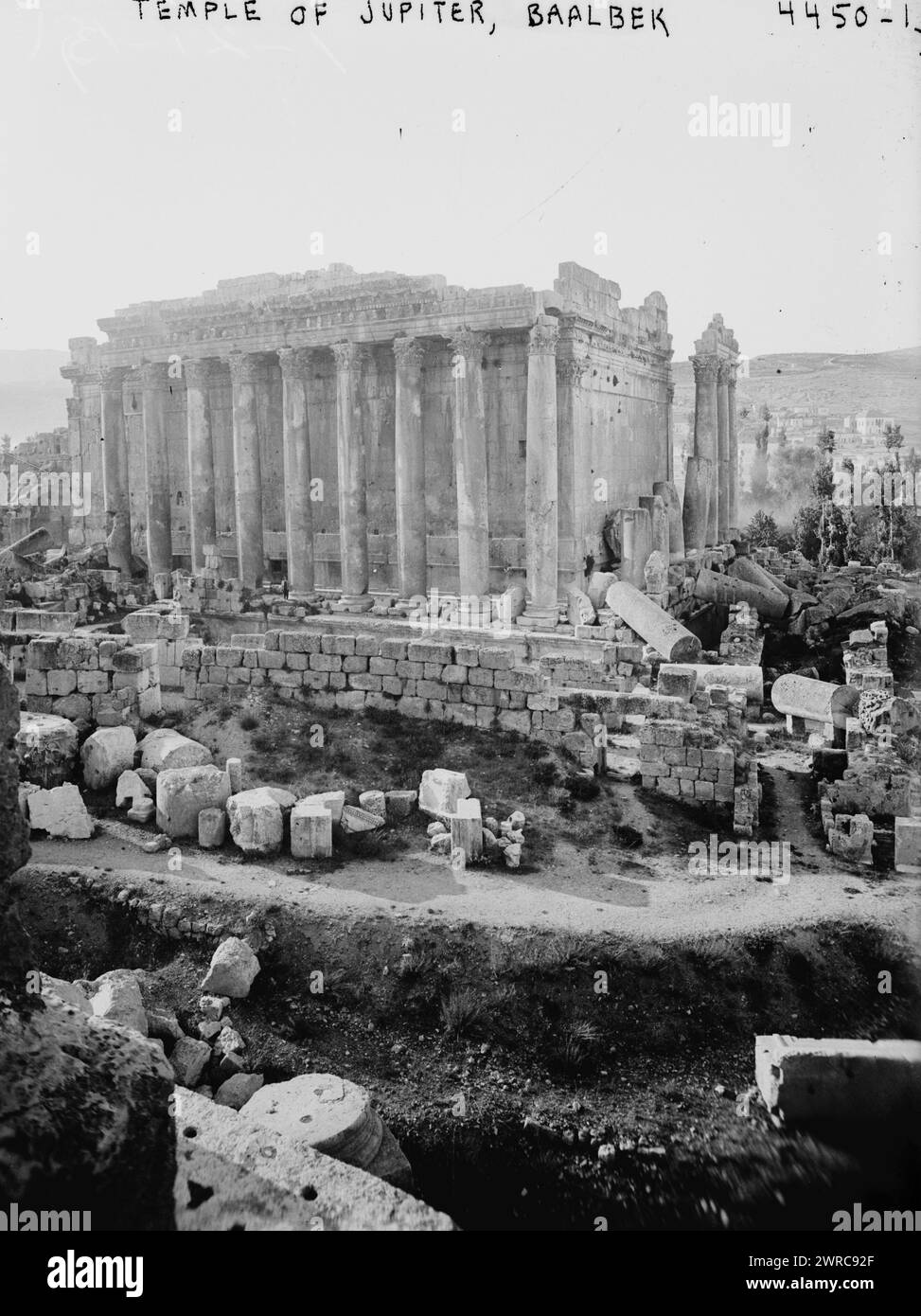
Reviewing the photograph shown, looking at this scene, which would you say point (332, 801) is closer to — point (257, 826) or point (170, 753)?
point (257, 826)

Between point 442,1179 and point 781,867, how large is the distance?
5.66 m

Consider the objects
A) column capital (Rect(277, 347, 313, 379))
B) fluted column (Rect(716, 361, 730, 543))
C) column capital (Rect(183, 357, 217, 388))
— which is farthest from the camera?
fluted column (Rect(716, 361, 730, 543))

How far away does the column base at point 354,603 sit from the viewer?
24953 mm

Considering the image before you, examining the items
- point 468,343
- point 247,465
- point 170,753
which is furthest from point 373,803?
point 247,465

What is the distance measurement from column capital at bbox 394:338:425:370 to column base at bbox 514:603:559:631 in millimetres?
6473

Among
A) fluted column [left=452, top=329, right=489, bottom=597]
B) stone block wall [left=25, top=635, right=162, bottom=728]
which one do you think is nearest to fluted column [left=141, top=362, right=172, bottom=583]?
fluted column [left=452, top=329, right=489, bottom=597]

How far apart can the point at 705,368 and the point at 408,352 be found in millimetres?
12680

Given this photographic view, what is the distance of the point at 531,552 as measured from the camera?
22906mm

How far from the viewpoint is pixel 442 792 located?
11.7 metres

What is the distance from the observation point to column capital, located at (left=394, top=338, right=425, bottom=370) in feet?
78.0

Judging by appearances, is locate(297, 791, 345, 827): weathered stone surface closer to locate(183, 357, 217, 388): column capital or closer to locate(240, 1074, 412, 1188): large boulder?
locate(240, 1074, 412, 1188): large boulder

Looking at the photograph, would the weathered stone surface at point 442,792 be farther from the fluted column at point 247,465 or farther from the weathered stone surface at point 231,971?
the fluted column at point 247,465

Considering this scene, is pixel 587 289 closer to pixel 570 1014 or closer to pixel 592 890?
pixel 592 890
